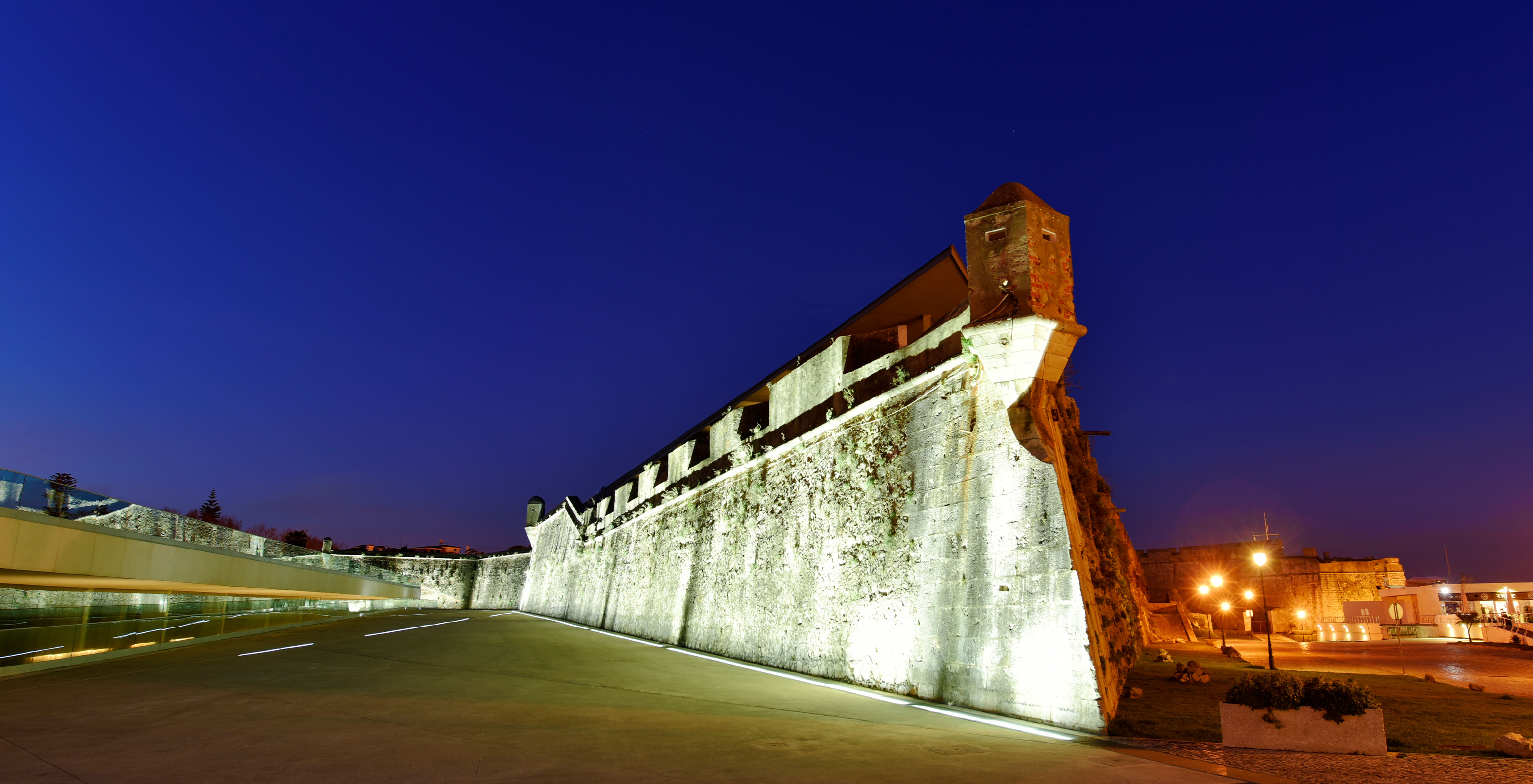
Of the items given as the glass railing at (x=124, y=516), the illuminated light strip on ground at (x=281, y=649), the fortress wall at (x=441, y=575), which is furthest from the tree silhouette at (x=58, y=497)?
the fortress wall at (x=441, y=575)

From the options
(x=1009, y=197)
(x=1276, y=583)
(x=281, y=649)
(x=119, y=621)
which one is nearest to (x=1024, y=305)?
(x=1009, y=197)

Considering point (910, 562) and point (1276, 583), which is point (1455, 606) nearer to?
point (1276, 583)

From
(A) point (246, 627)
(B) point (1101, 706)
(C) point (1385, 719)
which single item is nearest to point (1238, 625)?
(C) point (1385, 719)

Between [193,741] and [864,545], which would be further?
[864,545]

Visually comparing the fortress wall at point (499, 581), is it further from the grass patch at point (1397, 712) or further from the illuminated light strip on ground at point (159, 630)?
the grass patch at point (1397, 712)

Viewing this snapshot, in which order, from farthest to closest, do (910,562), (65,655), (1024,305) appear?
1. (65,655)
2. (910,562)
3. (1024,305)

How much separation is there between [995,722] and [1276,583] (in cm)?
3912

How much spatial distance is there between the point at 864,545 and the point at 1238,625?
107ft

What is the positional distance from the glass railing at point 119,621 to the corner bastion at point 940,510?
11.4 m

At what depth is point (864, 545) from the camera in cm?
1219

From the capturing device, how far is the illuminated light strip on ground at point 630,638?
744 inches

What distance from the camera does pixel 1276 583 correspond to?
38688mm

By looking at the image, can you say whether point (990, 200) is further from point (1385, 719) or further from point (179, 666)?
point (179, 666)

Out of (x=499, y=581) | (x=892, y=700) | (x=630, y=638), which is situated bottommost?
(x=499, y=581)
